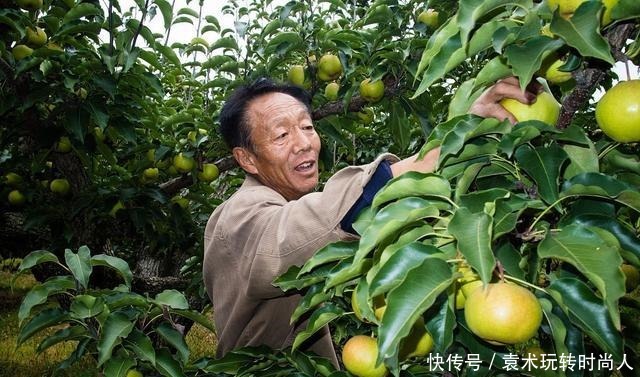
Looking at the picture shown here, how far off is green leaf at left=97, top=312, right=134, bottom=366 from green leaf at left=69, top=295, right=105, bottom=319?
0.04m

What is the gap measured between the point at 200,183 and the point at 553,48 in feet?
8.94

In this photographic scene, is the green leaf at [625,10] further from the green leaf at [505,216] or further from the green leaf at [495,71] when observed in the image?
the green leaf at [505,216]

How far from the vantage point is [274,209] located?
136 centimetres

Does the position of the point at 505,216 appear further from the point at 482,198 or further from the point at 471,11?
the point at 471,11

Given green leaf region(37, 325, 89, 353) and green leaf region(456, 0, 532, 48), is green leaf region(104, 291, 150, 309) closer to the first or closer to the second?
green leaf region(37, 325, 89, 353)

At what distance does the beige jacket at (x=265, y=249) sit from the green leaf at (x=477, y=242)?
0.45 metres

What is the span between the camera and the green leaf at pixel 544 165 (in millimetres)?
810

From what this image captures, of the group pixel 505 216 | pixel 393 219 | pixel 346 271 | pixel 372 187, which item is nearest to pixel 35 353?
pixel 372 187

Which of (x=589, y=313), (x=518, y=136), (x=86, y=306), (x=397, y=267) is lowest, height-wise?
(x=86, y=306)

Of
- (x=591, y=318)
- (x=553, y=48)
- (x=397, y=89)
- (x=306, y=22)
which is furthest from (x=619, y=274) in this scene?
(x=306, y=22)

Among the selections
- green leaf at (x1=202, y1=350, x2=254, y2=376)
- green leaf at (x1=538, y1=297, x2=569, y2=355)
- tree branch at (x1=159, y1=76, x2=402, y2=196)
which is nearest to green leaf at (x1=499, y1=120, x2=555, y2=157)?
green leaf at (x1=538, y1=297, x2=569, y2=355)

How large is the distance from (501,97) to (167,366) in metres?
1.08

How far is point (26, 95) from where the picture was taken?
92.9 inches

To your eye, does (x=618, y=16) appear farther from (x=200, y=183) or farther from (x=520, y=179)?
(x=200, y=183)
